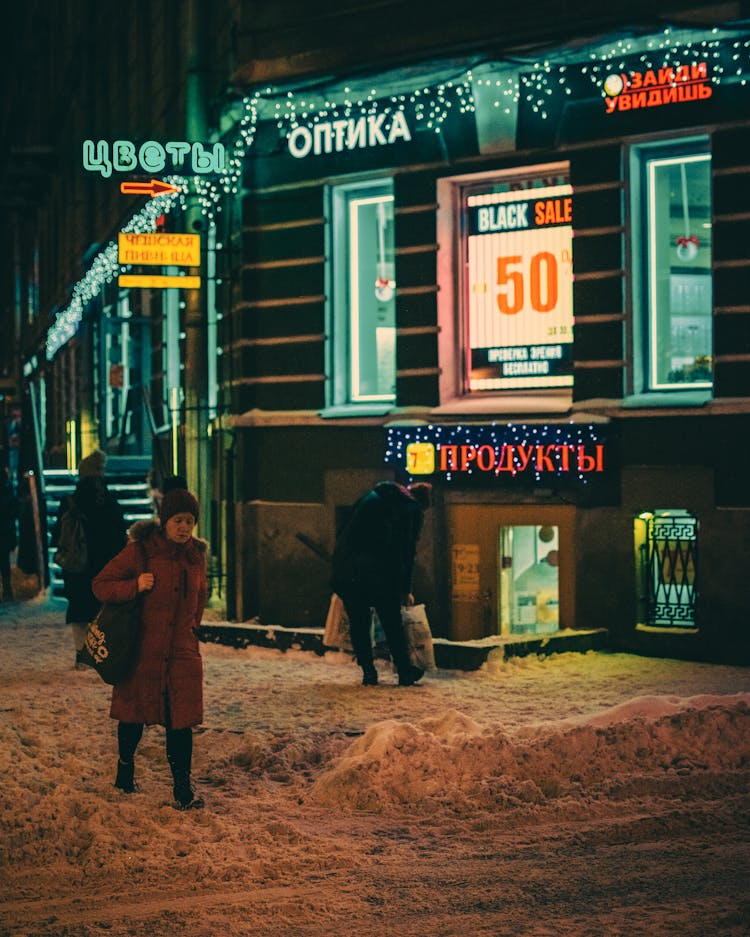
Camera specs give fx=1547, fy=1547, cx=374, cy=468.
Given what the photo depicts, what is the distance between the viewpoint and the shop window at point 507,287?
50.0 ft

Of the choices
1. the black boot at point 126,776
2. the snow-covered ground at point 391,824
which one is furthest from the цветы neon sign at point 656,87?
the black boot at point 126,776

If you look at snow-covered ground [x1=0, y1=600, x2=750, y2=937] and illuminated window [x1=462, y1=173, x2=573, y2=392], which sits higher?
illuminated window [x1=462, y1=173, x2=573, y2=392]

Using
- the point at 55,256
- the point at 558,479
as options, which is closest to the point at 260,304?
the point at 558,479

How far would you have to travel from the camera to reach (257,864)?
22.8ft

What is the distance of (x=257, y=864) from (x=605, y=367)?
865cm

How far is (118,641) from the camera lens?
26.5 feet

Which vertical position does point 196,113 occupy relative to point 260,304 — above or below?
above

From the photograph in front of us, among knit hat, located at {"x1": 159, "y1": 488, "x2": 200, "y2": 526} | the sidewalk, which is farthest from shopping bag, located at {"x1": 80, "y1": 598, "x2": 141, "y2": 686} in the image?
the sidewalk

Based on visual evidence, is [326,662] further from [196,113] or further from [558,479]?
[196,113]

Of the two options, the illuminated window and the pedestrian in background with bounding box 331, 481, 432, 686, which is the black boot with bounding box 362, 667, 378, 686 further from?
the illuminated window

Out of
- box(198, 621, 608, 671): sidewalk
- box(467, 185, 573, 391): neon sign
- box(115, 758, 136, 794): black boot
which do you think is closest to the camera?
box(115, 758, 136, 794): black boot

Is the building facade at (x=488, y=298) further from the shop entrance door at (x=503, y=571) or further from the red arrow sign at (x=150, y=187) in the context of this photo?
the red arrow sign at (x=150, y=187)

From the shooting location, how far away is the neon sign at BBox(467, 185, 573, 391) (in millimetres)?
15227

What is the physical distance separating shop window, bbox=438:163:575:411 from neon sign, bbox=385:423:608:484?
0.97 ft
